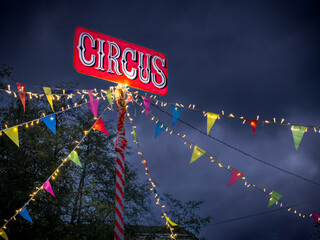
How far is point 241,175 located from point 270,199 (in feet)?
3.23

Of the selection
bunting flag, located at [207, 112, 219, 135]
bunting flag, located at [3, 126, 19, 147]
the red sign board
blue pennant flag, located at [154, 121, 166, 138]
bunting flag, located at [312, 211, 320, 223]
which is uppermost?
the red sign board

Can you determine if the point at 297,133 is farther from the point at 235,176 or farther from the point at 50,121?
the point at 50,121

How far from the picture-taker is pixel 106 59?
17.1 ft

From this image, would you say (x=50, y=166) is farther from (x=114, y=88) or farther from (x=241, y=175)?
(x=241, y=175)

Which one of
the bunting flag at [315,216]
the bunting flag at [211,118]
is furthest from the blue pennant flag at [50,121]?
the bunting flag at [315,216]

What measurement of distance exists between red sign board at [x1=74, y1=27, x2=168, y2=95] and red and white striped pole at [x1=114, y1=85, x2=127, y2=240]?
1.26ft

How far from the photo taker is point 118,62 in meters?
5.36

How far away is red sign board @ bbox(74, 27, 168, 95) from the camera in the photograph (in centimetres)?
500

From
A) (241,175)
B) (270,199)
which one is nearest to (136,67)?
(241,175)

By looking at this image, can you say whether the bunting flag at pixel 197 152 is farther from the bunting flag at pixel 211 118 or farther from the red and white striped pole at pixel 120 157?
the red and white striped pole at pixel 120 157

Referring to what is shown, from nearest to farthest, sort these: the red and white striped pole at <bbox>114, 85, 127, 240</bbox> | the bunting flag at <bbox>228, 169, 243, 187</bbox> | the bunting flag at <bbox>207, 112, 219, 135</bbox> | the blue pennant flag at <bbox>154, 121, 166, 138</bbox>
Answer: the red and white striped pole at <bbox>114, 85, 127, 240</bbox>
the bunting flag at <bbox>207, 112, 219, 135</bbox>
the bunting flag at <bbox>228, 169, 243, 187</bbox>
the blue pennant flag at <bbox>154, 121, 166, 138</bbox>

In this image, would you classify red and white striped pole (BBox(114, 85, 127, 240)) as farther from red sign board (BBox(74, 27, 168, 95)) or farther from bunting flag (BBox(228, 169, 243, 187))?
bunting flag (BBox(228, 169, 243, 187))

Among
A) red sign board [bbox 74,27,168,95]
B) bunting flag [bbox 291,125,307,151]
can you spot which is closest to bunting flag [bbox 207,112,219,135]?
red sign board [bbox 74,27,168,95]

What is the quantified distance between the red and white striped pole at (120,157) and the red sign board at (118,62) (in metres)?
0.38
